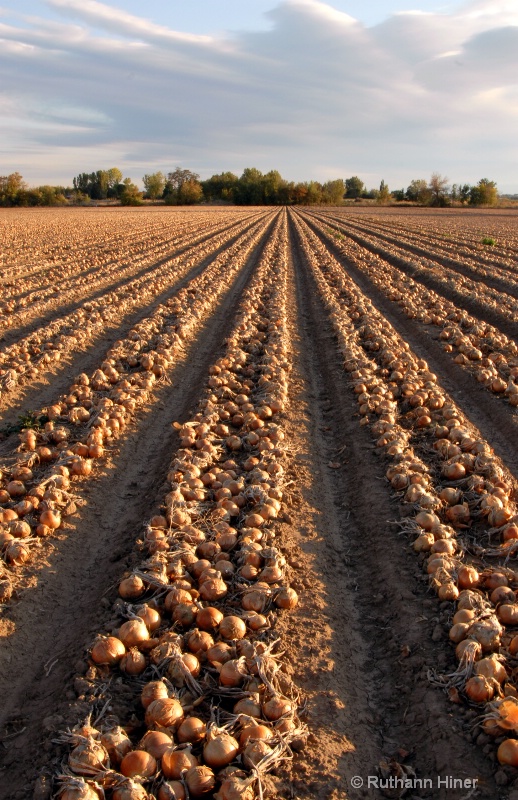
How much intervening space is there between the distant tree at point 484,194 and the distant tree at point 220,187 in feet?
123

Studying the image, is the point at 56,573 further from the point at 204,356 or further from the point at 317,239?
the point at 317,239

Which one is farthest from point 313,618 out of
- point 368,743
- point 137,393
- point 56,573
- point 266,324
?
point 266,324

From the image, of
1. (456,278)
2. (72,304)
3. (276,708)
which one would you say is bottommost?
(276,708)

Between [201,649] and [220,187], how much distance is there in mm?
99267

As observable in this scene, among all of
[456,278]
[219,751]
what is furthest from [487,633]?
[456,278]

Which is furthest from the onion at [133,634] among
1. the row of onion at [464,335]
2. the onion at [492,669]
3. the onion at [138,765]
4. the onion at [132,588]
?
the row of onion at [464,335]

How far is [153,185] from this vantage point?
319 ft

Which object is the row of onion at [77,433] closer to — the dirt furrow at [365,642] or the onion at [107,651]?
the onion at [107,651]

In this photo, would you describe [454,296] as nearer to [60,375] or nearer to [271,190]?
[60,375]

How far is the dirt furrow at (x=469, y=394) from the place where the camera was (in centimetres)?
583

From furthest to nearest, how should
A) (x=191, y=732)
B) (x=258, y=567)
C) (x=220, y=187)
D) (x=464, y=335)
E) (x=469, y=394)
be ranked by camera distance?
1. (x=220, y=187)
2. (x=464, y=335)
3. (x=469, y=394)
4. (x=258, y=567)
5. (x=191, y=732)

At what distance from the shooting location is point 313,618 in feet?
11.3

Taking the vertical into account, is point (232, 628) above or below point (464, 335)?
below

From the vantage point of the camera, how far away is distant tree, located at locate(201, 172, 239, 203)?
9031cm
